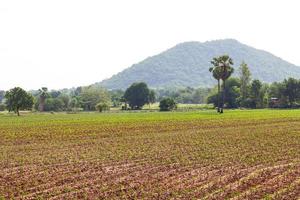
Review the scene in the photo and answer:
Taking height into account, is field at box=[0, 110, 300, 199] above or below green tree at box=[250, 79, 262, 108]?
below

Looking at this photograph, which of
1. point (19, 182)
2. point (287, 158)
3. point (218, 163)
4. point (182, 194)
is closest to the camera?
point (182, 194)

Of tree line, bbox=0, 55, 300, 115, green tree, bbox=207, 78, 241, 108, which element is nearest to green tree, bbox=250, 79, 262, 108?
tree line, bbox=0, 55, 300, 115

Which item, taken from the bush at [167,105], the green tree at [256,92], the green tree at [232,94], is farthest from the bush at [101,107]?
the green tree at [256,92]

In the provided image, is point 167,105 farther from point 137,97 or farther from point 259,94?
point 259,94

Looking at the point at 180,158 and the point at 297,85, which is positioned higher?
the point at 297,85

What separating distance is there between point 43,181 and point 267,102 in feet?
476

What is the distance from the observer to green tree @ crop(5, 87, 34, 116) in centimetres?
12669

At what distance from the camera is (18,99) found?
127m

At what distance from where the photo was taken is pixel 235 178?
21062mm

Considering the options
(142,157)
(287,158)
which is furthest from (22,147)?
(287,158)

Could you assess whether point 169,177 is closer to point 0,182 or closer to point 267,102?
point 0,182

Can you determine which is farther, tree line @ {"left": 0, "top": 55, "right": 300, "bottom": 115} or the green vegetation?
the green vegetation

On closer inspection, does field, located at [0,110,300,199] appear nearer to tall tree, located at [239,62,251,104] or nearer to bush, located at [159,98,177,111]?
bush, located at [159,98,177,111]

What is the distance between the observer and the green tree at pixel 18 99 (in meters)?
127
